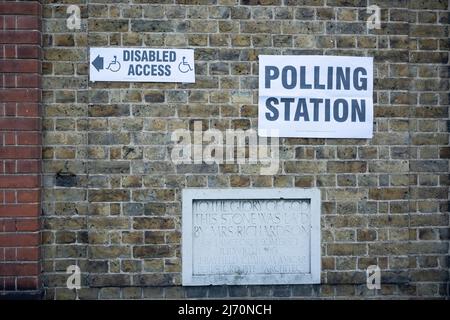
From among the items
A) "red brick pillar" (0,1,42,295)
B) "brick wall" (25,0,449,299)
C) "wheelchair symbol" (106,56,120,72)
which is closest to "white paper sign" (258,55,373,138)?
"brick wall" (25,0,449,299)

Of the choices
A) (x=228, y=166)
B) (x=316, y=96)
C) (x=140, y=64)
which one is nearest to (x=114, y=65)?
(x=140, y=64)

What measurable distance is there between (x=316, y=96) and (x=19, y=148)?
7.82 feet

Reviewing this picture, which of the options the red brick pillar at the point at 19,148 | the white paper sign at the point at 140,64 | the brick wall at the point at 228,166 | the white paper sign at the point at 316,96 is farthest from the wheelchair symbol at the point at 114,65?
the white paper sign at the point at 316,96

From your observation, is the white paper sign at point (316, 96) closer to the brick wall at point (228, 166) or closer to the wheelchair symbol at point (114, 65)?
the brick wall at point (228, 166)

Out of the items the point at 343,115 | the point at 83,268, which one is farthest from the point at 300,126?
the point at 83,268

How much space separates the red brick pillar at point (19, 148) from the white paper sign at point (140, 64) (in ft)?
1.57

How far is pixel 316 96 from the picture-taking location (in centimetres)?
451

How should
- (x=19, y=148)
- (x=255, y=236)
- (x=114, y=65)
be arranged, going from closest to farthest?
1. (x=19, y=148)
2. (x=114, y=65)
3. (x=255, y=236)

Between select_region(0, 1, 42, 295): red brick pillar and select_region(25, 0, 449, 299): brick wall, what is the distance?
0.55ft

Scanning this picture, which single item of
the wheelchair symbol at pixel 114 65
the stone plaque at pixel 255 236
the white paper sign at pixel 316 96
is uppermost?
the wheelchair symbol at pixel 114 65

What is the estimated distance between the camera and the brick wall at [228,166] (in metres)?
4.39

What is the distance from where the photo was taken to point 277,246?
14.8 ft

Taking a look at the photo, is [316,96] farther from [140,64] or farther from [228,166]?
[140,64]

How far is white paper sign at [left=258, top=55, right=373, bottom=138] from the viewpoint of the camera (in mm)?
4480
